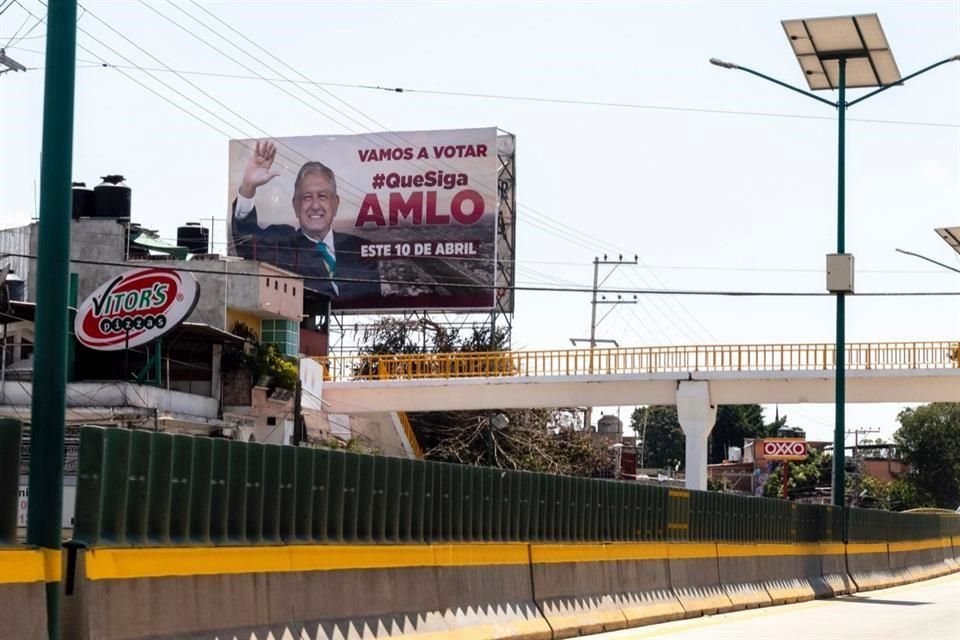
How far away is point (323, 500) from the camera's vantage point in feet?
43.3

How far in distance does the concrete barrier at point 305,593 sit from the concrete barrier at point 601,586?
1.56 ft

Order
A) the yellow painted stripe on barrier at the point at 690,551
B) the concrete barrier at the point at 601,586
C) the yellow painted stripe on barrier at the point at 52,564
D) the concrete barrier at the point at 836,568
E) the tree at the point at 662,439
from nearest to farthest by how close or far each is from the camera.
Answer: the yellow painted stripe on barrier at the point at 52,564 → the concrete barrier at the point at 601,586 → the yellow painted stripe on barrier at the point at 690,551 → the concrete barrier at the point at 836,568 → the tree at the point at 662,439

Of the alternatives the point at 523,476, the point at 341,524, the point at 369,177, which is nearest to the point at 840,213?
the point at 523,476

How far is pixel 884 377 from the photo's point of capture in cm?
5122

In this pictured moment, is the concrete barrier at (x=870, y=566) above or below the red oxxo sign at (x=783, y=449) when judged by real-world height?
below

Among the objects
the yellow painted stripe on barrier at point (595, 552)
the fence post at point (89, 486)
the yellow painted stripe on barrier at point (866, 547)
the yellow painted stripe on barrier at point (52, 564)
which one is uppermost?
the fence post at point (89, 486)

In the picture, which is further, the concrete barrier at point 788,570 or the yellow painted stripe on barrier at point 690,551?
the concrete barrier at point 788,570

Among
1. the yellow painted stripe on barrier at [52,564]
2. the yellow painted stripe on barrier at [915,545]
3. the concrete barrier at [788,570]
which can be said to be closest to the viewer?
the yellow painted stripe on barrier at [52,564]

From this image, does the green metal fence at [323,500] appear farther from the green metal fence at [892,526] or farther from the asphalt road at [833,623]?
the green metal fence at [892,526]

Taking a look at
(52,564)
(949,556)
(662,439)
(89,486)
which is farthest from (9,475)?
(662,439)

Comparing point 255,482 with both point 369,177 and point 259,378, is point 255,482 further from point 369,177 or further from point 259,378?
point 369,177

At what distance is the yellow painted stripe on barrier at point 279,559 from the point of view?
10.0m

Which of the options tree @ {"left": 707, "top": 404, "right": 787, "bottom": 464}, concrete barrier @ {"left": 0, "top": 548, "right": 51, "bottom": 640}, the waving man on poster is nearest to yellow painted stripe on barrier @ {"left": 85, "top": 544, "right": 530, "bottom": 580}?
concrete barrier @ {"left": 0, "top": 548, "right": 51, "bottom": 640}

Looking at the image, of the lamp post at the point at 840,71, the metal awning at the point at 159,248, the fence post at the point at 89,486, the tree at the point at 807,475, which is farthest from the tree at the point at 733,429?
the fence post at the point at 89,486
